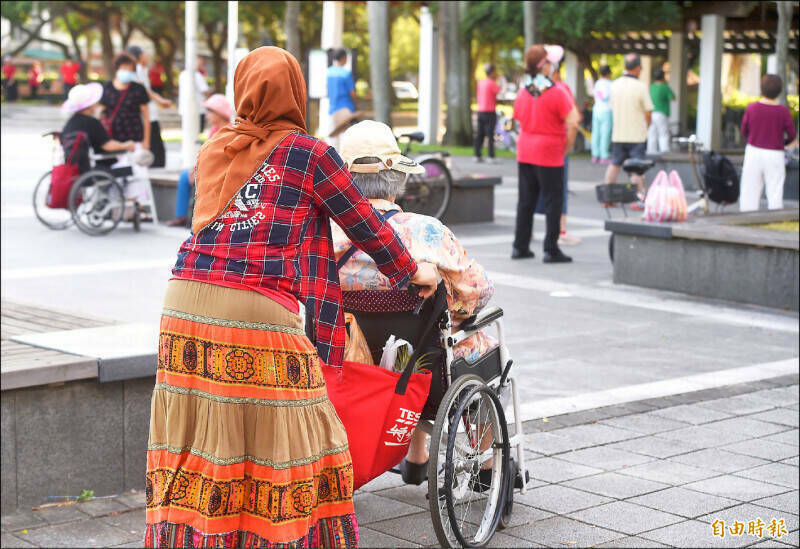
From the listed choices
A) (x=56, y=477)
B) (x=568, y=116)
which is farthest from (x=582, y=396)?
(x=568, y=116)

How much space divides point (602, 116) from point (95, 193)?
11.8m

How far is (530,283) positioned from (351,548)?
7376mm

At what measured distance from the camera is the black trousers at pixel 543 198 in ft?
38.8

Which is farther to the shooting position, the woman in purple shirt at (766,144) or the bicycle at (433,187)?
the bicycle at (433,187)

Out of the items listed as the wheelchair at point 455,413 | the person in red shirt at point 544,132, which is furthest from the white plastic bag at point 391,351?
the person in red shirt at point 544,132

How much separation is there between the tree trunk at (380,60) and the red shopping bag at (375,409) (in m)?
18.4

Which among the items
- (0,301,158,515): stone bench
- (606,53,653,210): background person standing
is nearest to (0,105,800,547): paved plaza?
(0,301,158,515): stone bench

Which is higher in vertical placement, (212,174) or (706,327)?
(212,174)

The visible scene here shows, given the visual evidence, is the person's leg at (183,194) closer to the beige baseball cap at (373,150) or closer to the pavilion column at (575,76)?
the beige baseball cap at (373,150)

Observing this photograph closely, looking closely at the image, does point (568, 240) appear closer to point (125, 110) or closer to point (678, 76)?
point (125, 110)

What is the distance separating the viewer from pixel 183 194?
14.1m

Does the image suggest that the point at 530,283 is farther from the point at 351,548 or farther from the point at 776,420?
the point at 351,548

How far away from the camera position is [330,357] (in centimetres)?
383

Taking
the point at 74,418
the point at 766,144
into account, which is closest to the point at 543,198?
the point at 766,144
